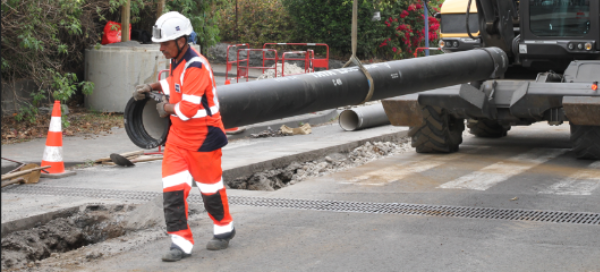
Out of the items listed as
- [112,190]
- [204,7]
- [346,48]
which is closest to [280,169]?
[112,190]

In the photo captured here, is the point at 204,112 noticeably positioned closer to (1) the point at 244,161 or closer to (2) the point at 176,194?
(2) the point at 176,194

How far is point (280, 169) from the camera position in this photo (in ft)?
28.8

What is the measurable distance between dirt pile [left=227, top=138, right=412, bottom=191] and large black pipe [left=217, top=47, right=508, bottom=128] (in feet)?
8.50

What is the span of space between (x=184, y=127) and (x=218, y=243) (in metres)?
0.92

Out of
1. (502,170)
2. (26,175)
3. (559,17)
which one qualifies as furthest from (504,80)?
(26,175)

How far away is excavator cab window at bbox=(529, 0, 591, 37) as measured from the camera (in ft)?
A: 30.5

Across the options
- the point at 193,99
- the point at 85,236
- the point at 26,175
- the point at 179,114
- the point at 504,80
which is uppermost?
the point at 504,80

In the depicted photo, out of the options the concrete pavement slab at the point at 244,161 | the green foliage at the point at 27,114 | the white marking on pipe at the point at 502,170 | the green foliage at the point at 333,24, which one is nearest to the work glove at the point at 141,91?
the concrete pavement slab at the point at 244,161

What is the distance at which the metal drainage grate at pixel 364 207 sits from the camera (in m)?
5.96

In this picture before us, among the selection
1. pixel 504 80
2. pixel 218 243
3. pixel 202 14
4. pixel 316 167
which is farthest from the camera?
pixel 202 14

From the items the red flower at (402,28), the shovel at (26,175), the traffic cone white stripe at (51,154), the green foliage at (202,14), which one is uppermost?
the red flower at (402,28)

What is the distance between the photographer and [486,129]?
11.9m

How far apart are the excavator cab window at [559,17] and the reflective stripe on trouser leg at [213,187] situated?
21.5ft

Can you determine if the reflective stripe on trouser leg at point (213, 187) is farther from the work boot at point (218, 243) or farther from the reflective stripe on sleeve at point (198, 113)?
the reflective stripe on sleeve at point (198, 113)
